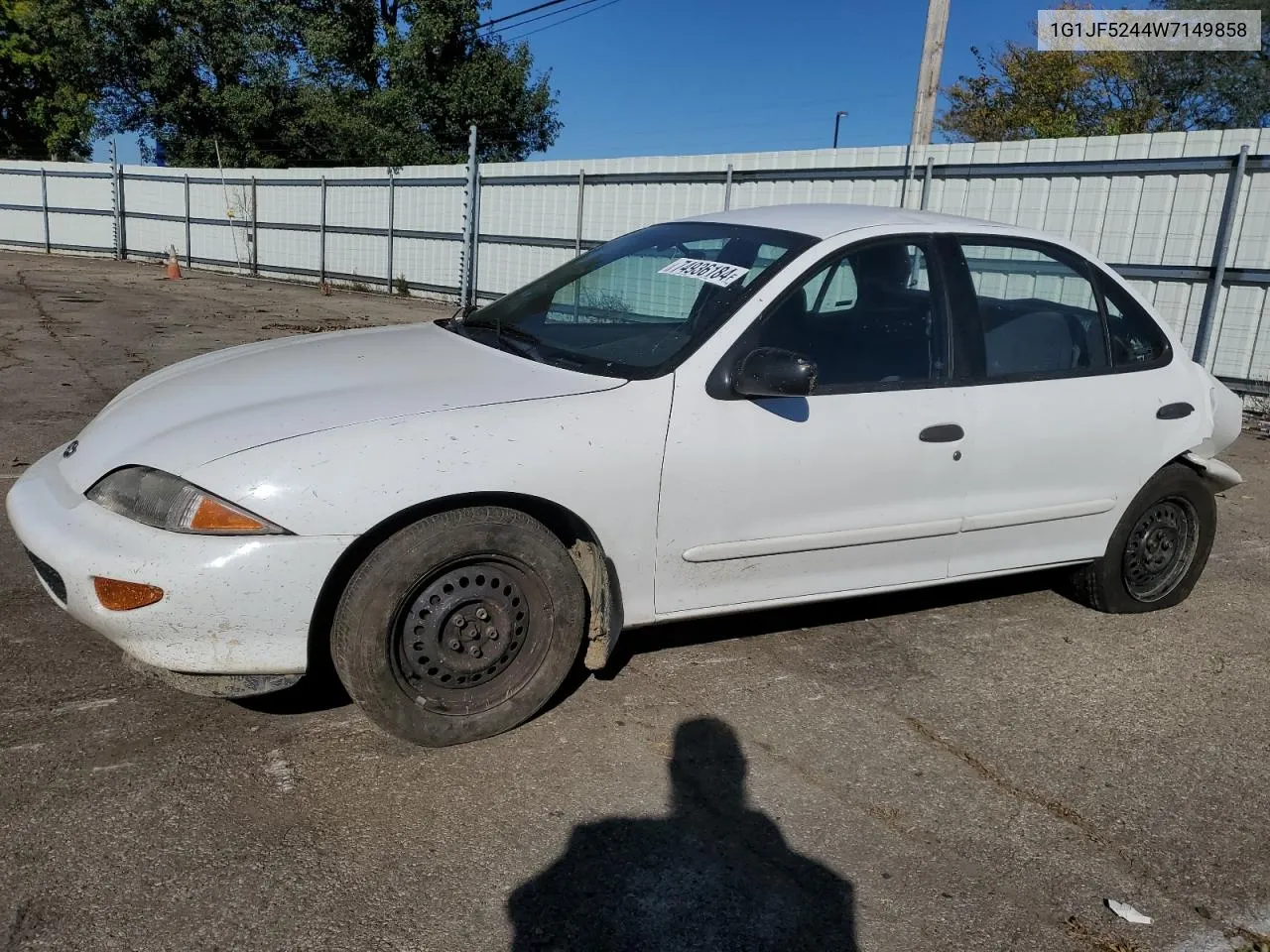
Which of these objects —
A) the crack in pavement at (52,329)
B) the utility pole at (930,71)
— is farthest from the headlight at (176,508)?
the utility pole at (930,71)

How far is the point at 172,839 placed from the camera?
8.34ft

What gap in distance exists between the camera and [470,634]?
2.98m

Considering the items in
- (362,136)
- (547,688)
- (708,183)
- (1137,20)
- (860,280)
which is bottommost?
(547,688)

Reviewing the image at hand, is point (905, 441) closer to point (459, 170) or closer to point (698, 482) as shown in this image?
point (698, 482)

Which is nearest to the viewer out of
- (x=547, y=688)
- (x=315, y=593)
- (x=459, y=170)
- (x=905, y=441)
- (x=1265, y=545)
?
(x=315, y=593)

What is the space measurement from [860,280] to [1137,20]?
28.2 meters

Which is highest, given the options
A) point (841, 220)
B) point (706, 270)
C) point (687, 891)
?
point (841, 220)

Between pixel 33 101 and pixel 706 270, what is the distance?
46.9 m

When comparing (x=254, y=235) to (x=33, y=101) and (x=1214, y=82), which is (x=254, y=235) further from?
(x=1214, y=82)

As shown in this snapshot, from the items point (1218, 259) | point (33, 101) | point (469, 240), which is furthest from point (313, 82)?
point (1218, 259)

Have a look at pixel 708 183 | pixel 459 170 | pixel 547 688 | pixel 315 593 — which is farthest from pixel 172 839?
pixel 459 170

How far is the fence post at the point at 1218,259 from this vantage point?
8570 millimetres

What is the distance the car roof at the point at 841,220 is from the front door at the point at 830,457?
0.11 meters

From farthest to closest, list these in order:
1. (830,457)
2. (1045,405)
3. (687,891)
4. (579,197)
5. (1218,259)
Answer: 1. (579,197)
2. (1218,259)
3. (1045,405)
4. (830,457)
5. (687,891)
